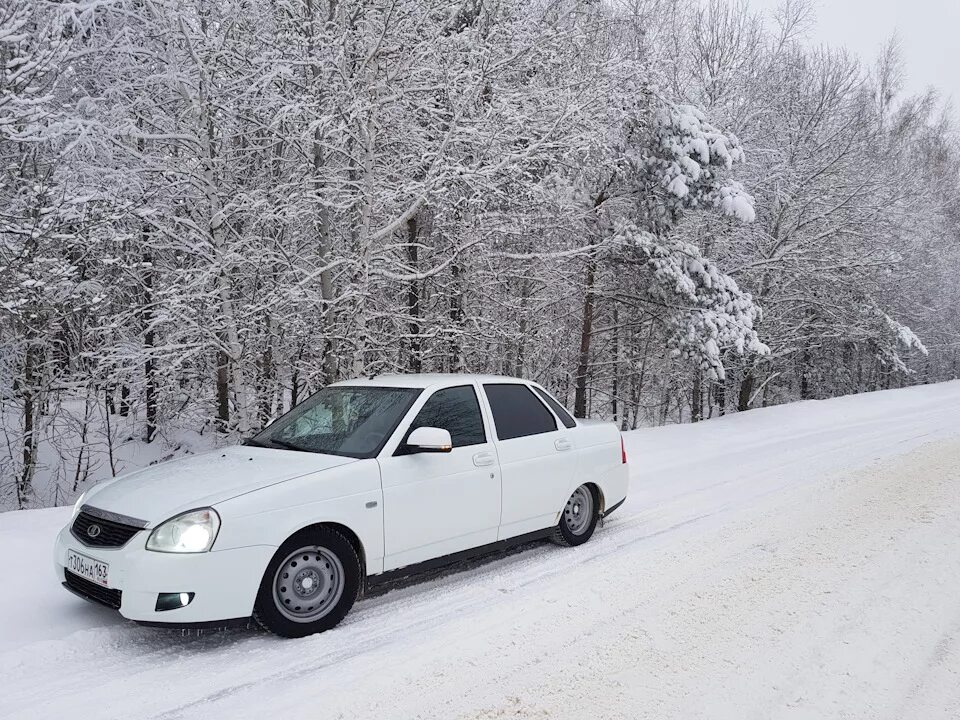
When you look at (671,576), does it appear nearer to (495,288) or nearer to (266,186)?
(266,186)

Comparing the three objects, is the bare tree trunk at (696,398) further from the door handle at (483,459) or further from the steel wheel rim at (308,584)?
the steel wheel rim at (308,584)

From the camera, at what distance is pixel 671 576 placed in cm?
535

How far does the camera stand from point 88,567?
13.7 feet

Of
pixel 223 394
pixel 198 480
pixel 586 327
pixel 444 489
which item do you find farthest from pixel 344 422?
pixel 586 327

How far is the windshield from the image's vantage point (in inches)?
200

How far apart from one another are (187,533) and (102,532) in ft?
2.06

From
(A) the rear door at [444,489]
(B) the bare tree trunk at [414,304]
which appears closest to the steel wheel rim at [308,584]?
(A) the rear door at [444,489]

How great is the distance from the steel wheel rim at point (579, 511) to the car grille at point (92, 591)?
3526 millimetres

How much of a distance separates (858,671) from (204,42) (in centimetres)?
1073

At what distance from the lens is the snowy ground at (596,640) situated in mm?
3557

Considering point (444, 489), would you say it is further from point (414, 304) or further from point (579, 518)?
point (414, 304)

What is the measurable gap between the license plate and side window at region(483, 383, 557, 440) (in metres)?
2.87

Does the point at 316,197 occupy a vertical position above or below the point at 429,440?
above

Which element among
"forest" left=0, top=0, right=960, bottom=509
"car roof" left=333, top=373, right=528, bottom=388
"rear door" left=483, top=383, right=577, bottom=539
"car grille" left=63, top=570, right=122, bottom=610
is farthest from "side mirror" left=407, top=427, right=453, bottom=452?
"forest" left=0, top=0, right=960, bottom=509
